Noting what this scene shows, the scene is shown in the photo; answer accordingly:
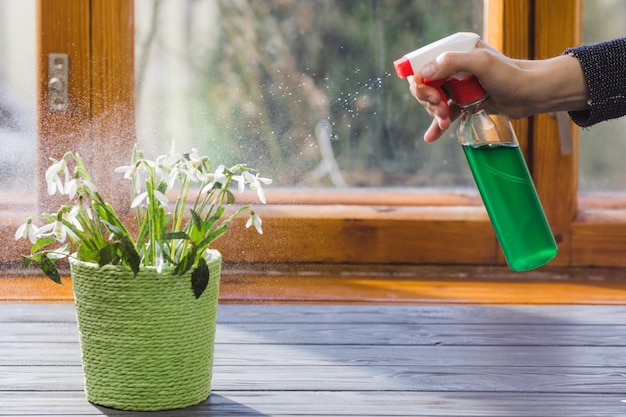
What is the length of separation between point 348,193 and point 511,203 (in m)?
1.26

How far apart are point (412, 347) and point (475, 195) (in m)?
0.89

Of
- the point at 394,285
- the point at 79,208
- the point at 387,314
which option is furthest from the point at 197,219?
the point at 394,285

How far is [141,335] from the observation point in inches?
48.3

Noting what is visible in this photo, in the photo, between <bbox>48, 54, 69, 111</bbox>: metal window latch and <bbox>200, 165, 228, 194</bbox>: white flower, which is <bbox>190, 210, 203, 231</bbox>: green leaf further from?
<bbox>48, 54, 69, 111</bbox>: metal window latch

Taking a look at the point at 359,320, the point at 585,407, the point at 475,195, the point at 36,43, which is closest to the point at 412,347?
the point at 359,320

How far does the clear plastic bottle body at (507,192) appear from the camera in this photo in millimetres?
1113

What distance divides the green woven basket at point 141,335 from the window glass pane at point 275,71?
106 cm

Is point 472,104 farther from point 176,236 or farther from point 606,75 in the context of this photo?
point 176,236

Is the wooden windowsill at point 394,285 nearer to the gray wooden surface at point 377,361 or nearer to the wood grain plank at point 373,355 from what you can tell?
the gray wooden surface at point 377,361

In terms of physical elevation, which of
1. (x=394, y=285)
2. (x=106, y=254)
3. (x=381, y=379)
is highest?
(x=106, y=254)

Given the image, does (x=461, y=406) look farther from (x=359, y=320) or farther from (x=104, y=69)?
(x=104, y=69)

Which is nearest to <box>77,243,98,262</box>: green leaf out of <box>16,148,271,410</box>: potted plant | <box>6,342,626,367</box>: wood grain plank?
<box>16,148,271,410</box>: potted plant

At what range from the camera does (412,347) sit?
1566mm

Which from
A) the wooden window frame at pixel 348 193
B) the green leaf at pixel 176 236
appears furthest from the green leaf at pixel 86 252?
the wooden window frame at pixel 348 193
